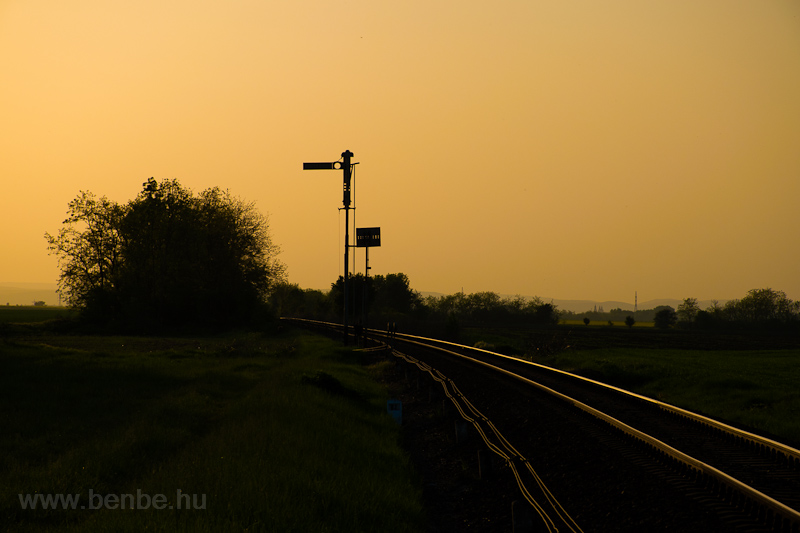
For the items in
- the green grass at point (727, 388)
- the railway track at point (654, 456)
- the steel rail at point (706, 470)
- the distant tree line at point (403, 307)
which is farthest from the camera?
the distant tree line at point (403, 307)

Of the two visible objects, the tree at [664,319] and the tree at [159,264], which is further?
the tree at [664,319]

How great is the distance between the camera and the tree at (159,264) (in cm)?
6494

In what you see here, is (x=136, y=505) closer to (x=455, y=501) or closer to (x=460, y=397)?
(x=455, y=501)

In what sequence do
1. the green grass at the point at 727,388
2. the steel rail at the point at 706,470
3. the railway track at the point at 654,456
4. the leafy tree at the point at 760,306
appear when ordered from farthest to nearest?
1. the leafy tree at the point at 760,306
2. the green grass at the point at 727,388
3. the railway track at the point at 654,456
4. the steel rail at the point at 706,470

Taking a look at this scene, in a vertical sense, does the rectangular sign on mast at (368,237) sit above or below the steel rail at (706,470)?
above

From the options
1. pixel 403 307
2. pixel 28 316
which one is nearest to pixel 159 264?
pixel 28 316

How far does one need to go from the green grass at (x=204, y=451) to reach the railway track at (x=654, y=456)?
281cm

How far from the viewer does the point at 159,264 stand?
66.6m

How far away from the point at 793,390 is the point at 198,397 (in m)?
18.8

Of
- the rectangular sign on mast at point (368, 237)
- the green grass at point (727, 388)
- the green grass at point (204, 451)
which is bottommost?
the green grass at point (204, 451)

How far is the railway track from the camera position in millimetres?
7590

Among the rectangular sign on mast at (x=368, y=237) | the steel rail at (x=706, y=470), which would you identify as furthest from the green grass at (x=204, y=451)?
the rectangular sign on mast at (x=368, y=237)

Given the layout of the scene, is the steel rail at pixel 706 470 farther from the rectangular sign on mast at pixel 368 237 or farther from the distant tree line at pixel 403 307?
the distant tree line at pixel 403 307

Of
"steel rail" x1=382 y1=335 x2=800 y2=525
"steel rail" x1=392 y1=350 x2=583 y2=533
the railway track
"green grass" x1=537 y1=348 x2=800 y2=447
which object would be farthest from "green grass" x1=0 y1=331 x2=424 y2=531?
"green grass" x1=537 y1=348 x2=800 y2=447
